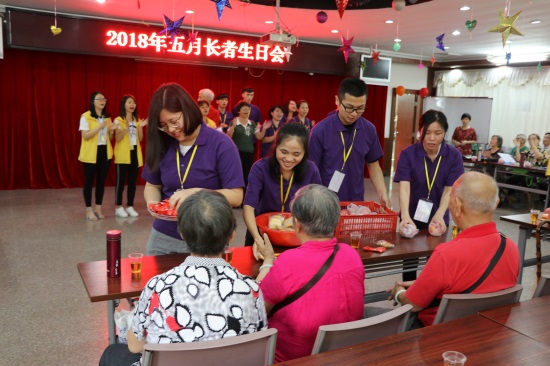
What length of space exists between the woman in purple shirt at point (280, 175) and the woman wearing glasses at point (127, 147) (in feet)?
12.9

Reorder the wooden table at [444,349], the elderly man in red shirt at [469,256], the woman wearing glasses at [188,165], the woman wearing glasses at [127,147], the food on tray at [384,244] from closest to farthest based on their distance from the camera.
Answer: the wooden table at [444,349]
the elderly man in red shirt at [469,256]
the woman wearing glasses at [188,165]
the food on tray at [384,244]
the woman wearing glasses at [127,147]

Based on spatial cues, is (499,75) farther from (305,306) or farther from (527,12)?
(305,306)

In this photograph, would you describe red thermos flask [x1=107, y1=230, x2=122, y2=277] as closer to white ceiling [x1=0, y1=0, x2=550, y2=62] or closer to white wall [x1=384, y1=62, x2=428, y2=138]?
white ceiling [x1=0, y1=0, x2=550, y2=62]

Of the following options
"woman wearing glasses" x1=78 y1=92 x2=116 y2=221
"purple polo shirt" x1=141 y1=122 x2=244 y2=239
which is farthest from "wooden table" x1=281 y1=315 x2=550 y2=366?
"woman wearing glasses" x1=78 y1=92 x2=116 y2=221

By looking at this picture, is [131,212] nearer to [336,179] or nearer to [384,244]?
[336,179]

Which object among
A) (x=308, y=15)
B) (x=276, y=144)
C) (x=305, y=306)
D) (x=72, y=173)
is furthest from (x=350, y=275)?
(x=72, y=173)

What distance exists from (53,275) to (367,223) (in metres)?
2.82

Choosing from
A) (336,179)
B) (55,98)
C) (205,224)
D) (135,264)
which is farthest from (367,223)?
(55,98)

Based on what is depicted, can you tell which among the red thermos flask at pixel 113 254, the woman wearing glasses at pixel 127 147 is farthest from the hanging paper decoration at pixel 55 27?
the red thermos flask at pixel 113 254

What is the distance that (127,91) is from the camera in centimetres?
830

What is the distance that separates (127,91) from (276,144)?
6.44 m

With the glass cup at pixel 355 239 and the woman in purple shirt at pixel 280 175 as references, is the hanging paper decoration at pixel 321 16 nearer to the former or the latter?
the woman in purple shirt at pixel 280 175

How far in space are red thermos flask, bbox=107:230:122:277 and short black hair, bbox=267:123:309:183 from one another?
933mm

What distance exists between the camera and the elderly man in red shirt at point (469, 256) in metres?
1.83
